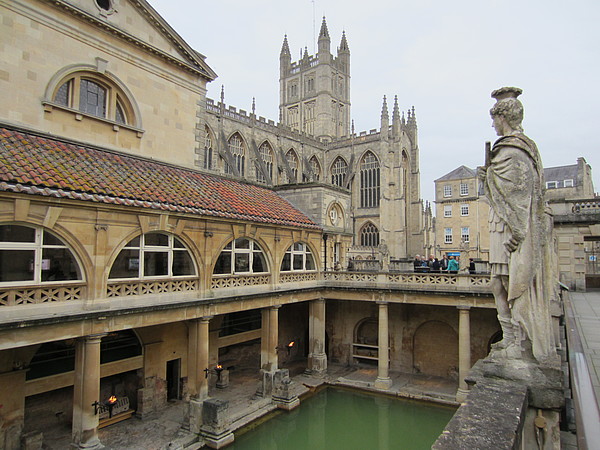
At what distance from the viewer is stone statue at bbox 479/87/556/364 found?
4.52 m

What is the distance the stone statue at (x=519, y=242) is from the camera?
4520 millimetres

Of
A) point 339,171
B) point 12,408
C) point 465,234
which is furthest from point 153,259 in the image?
point 339,171

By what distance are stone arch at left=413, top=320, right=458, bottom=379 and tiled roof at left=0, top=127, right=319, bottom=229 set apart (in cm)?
1007

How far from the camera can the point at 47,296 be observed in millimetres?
10484

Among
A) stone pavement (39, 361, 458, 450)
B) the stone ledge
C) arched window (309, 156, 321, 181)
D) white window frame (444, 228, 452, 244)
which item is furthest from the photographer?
arched window (309, 156, 321, 181)

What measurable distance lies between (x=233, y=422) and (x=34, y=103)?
1303 centimetres

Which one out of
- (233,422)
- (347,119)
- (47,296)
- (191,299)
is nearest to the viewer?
(47,296)

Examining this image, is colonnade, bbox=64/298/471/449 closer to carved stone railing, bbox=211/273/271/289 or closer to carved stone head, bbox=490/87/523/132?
carved stone railing, bbox=211/273/271/289

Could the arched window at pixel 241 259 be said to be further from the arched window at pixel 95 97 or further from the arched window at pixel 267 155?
the arched window at pixel 267 155

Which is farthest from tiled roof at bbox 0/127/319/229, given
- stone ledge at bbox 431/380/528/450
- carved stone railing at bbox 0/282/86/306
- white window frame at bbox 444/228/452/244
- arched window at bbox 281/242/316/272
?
white window frame at bbox 444/228/452/244

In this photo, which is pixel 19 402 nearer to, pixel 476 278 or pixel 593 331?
pixel 593 331

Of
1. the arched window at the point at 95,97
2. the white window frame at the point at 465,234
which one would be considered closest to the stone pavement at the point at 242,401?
the arched window at the point at 95,97

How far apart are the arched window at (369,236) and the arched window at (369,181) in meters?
2.82

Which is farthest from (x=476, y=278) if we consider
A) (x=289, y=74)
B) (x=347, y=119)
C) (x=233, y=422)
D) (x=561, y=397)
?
(x=289, y=74)
